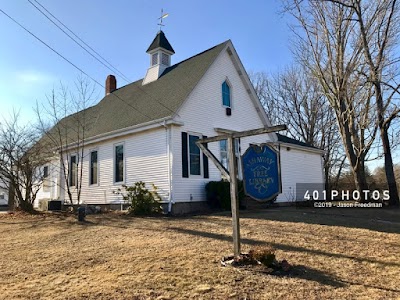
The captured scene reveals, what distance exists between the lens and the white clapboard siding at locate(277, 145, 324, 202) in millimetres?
19797

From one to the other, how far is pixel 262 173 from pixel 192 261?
1.97 meters

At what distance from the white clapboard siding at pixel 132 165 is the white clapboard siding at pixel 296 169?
25.9 feet

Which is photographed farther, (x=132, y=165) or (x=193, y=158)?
(x=132, y=165)

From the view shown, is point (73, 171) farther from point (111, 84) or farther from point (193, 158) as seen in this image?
point (193, 158)

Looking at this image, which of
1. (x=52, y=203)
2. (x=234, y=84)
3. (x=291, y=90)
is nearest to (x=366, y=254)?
(x=234, y=84)

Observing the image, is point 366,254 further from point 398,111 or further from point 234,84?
point 398,111

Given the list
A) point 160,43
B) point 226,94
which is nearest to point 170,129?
point 226,94

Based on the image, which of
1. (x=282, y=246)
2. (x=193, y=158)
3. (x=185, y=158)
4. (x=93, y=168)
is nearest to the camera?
(x=282, y=246)

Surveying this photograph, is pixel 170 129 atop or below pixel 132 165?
atop

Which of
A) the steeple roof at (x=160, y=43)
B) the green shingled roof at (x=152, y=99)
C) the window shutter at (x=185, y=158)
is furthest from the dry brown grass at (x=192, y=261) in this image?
the steeple roof at (x=160, y=43)

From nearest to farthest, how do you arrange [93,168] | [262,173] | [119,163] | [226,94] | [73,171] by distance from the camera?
A: [262,173] < [119,163] < [226,94] < [93,168] < [73,171]

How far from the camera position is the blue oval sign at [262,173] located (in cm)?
597

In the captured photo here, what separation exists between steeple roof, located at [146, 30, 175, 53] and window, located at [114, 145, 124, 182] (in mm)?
6390

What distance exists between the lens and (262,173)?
609 cm
